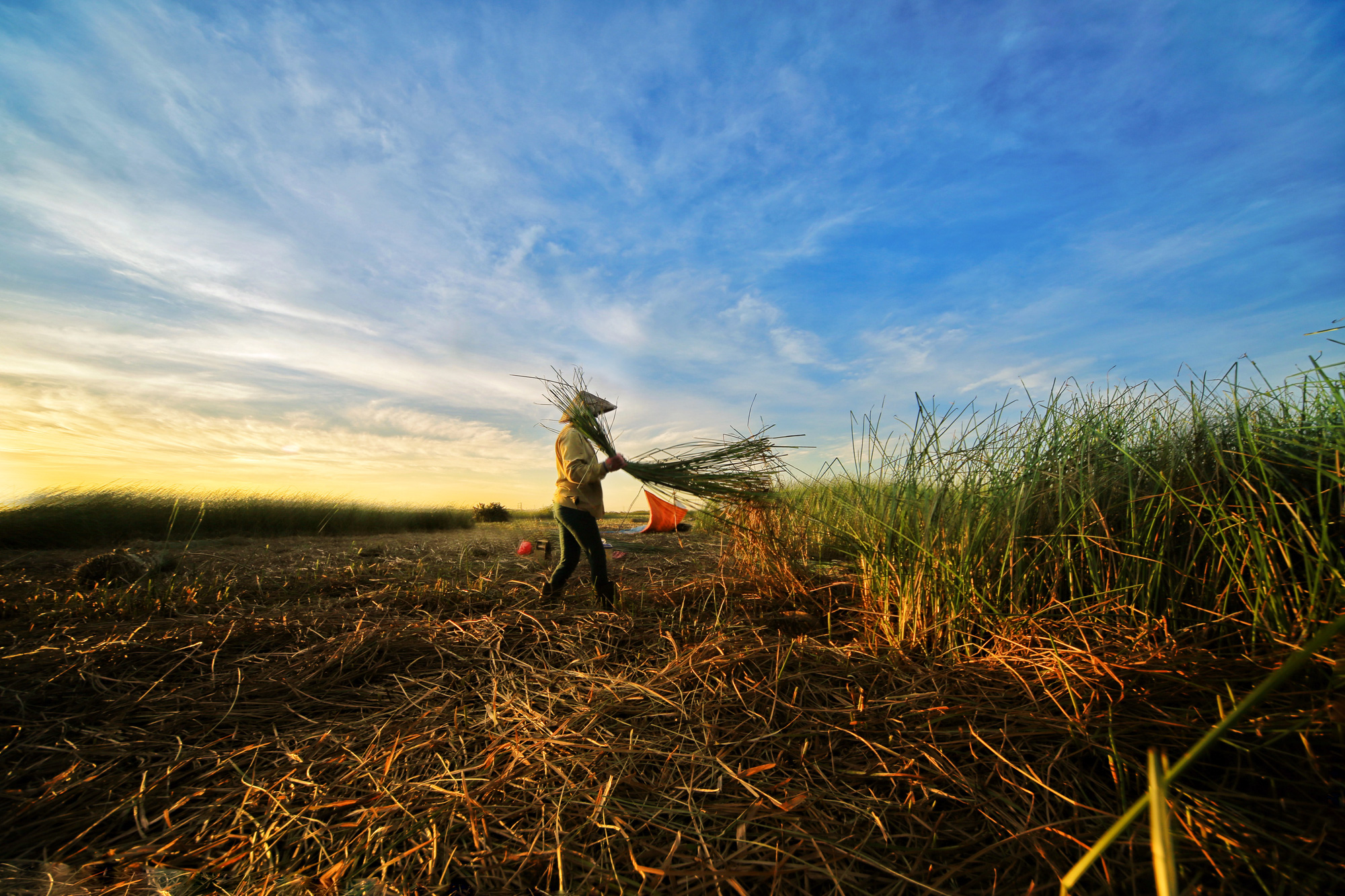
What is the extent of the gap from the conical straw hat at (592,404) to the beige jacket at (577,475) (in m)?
0.12

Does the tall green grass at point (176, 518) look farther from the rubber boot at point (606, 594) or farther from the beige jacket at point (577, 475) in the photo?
the rubber boot at point (606, 594)

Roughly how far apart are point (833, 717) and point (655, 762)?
0.69 m

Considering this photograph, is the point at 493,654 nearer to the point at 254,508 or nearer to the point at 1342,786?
the point at 1342,786

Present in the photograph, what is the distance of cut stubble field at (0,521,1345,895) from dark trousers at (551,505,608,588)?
2.43 ft

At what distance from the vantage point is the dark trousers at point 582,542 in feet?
13.3

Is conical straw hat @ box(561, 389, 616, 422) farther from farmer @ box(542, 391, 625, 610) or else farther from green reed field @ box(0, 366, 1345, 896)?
green reed field @ box(0, 366, 1345, 896)

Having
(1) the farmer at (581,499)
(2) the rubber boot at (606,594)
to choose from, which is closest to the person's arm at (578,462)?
(1) the farmer at (581,499)

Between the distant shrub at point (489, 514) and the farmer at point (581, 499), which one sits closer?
the farmer at point (581, 499)

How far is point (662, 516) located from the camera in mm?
7645

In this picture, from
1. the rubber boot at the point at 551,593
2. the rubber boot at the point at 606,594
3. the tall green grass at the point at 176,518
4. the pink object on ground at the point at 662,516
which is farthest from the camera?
the tall green grass at the point at 176,518

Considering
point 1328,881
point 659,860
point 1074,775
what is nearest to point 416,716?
point 659,860

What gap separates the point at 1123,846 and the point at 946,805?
0.44m

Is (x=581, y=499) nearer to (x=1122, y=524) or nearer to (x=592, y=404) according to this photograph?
(x=592, y=404)

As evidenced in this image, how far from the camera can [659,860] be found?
5.46 ft
